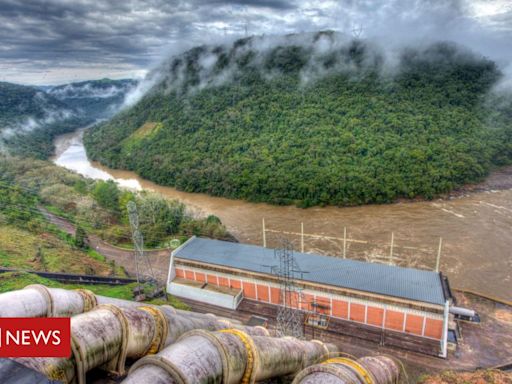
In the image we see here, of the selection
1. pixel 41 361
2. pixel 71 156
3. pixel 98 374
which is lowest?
pixel 71 156

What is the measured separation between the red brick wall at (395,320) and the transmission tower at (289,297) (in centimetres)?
500

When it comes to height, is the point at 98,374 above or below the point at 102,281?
above

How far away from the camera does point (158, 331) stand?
6059 mm

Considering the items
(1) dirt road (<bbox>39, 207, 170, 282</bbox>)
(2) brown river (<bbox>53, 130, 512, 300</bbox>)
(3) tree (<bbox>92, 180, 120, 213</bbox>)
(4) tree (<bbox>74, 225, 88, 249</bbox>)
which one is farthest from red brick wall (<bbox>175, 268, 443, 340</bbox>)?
(3) tree (<bbox>92, 180, 120, 213</bbox>)

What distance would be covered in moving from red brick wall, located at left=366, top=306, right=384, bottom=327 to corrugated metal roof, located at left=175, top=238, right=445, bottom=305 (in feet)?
4.07

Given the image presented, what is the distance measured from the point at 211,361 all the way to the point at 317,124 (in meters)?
57.3

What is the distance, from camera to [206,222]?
35.8 m

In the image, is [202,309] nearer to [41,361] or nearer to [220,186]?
[41,361]

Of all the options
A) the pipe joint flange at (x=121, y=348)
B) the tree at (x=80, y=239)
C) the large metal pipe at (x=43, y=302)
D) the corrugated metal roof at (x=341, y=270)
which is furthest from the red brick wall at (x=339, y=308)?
the pipe joint flange at (x=121, y=348)

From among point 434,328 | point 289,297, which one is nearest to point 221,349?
point 289,297

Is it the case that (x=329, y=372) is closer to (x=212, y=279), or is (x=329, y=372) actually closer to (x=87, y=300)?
(x=87, y=300)

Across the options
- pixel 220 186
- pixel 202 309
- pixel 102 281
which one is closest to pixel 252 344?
pixel 202 309

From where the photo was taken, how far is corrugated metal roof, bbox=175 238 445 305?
1970 centimetres

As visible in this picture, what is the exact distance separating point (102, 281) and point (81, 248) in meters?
9.23
